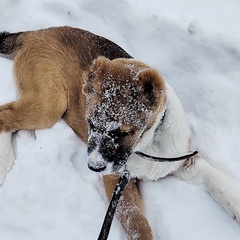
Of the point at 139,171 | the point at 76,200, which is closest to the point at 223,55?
the point at 139,171

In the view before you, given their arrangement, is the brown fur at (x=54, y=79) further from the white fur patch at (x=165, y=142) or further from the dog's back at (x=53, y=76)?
the white fur patch at (x=165, y=142)

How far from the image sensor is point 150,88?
332 centimetres

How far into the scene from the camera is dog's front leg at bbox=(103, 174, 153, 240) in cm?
385

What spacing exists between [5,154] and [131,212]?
1202 millimetres

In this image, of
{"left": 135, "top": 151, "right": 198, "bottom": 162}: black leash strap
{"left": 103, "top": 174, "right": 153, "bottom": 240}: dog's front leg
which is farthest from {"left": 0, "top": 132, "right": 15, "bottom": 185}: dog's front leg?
{"left": 135, "top": 151, "right": 198, "bottom": 162}: black leash strap

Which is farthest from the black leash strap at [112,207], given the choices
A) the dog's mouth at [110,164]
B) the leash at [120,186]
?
the dog's mouth at [110,164]

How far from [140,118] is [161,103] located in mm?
185

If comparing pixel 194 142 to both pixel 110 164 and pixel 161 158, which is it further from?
pixel 110 164

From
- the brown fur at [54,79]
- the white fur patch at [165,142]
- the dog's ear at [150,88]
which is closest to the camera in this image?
the dog's ear at [150,88]

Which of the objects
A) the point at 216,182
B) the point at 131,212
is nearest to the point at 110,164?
the point at 131,212

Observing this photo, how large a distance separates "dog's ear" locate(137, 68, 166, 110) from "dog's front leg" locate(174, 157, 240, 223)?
0.93 meters

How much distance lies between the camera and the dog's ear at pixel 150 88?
3.28m

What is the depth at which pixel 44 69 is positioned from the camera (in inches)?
170

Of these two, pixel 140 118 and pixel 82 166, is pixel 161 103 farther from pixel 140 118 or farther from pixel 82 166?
pixel 82 166
